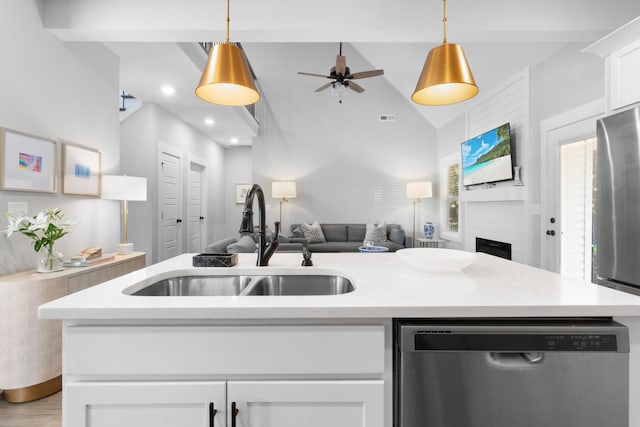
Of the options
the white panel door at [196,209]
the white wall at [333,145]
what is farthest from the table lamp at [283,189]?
the white panel door at [196,209]

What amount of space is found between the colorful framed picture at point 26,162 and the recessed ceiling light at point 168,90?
1.78m

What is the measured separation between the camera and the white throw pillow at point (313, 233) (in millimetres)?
5935

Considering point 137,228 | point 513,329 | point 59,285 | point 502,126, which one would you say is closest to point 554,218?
point 502,126

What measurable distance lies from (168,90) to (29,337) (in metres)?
3.16

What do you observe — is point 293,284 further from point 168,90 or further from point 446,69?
point 168,90

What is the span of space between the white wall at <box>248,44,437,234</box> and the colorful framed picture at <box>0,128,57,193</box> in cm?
433

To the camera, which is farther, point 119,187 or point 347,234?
point 347,234

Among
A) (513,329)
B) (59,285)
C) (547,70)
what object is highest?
(547,70)

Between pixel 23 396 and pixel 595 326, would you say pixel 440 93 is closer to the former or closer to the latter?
pixel 595 326

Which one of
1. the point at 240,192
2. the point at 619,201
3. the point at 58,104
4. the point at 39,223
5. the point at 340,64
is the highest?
the point at 340,64

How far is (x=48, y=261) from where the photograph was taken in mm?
2057

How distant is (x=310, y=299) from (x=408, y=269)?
62cm

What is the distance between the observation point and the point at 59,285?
1.98 meters

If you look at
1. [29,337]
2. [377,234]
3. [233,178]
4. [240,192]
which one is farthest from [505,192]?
[233,178]
